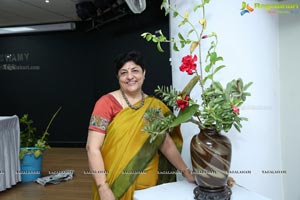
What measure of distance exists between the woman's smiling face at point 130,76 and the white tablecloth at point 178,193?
1.49 ft

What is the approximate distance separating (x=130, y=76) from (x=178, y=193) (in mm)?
542

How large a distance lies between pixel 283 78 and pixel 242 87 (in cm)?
61

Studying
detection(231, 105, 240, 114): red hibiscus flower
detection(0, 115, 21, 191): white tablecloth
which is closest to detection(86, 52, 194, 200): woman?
detection(231, 105, 240, 114): red hibiscus flower

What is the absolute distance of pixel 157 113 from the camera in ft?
3.49

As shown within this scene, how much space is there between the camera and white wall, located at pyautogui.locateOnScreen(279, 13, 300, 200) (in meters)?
1.40

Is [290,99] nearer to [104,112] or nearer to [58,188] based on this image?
[104,112]

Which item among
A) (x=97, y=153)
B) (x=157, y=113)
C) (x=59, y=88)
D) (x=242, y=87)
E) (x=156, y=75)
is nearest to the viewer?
(x=242, y=87)

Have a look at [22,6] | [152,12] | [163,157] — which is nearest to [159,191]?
[163,157]

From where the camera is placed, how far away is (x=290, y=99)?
1.42 m

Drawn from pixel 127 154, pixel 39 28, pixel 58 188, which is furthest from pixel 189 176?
pixel 39 28

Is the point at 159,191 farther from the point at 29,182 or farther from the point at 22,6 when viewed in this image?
the point at 22,6

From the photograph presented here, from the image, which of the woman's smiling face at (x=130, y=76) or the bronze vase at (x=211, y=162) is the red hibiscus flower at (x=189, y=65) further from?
the woman's smiling face at (x=130, y=76)

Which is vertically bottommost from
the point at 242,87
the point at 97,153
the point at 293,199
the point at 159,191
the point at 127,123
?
the point at 293,199

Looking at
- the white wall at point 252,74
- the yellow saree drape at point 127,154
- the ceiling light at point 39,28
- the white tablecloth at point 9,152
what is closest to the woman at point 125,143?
the yellow saree drape at point 127,154
